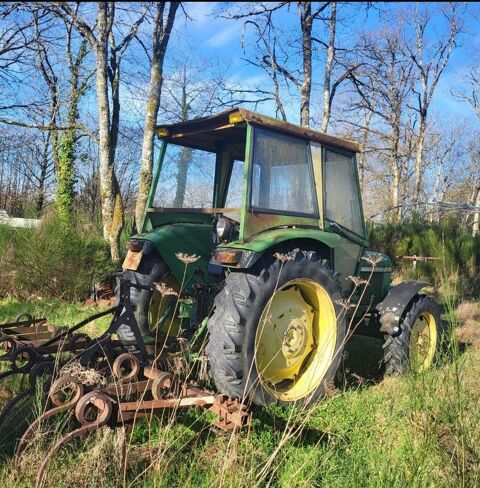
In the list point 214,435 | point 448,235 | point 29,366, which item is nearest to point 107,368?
point 29,366

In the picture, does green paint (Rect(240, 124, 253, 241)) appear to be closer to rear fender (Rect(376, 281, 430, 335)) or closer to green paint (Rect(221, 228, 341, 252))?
green paint (Rect(221, 228, 341, 252))

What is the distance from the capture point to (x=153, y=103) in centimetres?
854

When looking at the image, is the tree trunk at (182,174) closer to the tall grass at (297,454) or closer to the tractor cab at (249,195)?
the tractor cab at (249,195)

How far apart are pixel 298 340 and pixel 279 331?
191mm

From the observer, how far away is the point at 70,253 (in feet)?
24.4

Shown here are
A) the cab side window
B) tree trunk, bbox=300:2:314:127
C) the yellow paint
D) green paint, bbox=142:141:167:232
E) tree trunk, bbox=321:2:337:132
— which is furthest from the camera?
tree trunk, bbox=321:2:337:132

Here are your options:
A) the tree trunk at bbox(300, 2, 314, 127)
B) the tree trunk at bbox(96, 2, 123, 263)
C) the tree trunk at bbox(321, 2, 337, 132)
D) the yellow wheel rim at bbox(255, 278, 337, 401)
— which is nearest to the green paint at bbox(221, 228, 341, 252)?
the yellow wheel rim at bbox(255, 278, 337, 401)

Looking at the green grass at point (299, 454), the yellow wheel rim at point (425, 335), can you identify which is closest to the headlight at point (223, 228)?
the green grass at point (299, 454)

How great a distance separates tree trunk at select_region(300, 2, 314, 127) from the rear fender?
7.81m

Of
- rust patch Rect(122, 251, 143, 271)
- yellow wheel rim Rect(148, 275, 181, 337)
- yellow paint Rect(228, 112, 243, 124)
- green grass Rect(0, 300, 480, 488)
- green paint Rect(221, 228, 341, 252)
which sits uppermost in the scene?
yellow paint Rect(228, 112, 243, 124)

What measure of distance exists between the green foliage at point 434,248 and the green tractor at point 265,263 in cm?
537

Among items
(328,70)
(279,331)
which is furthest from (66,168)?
(279,331)

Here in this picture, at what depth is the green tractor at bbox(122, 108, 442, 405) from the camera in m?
3.03

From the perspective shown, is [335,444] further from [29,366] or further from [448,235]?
[448,235]
